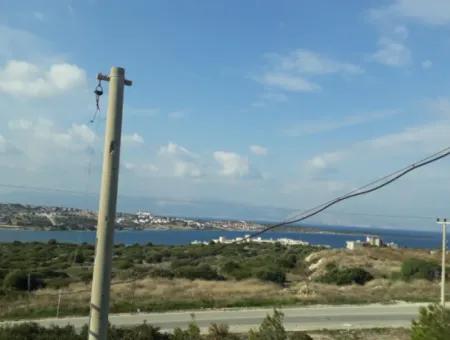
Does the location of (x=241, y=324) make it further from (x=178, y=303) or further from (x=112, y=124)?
(x=112, y=124)

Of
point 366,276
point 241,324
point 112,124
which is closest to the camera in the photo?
point 112,124

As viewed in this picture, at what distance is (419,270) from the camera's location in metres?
45.1

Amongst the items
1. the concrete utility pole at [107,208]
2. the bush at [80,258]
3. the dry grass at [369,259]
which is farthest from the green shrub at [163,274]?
the concrete utility pole at [107,208]

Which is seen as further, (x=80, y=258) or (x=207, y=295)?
(x=80, y=258)

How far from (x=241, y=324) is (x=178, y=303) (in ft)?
22.4

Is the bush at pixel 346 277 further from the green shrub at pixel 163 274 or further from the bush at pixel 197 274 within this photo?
the green shrub at pixel 163 274

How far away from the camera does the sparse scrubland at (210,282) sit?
28156 mm

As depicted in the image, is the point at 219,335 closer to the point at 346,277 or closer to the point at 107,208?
the point at 107,208

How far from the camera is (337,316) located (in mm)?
24219

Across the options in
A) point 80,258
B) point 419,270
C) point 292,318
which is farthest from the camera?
point 80,258

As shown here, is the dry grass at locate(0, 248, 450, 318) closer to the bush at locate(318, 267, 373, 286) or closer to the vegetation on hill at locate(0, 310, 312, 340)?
the bush at locate(318, 267, 373, 286)

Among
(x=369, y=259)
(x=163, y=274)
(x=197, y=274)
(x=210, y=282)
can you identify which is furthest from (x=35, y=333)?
(x=369, y=259)

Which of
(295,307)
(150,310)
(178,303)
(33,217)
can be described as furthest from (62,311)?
(33,217)

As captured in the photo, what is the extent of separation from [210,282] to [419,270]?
17.0m
